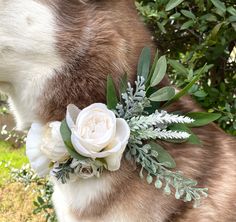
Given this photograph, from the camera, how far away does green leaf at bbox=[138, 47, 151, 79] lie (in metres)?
1.61

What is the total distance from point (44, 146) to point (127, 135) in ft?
0.86

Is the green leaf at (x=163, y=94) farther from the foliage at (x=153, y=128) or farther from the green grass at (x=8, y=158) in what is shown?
the green grass at (x=8, y=158)

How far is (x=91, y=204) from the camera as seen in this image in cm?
159

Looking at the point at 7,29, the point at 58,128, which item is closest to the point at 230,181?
the point at 58,128

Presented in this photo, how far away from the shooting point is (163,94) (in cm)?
157

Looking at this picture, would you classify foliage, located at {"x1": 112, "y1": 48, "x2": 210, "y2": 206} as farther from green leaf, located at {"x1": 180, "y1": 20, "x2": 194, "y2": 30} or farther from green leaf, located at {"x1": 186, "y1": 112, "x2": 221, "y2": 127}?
green leaf, located at {"x1": 180, "y1": 20, "x2": 194, "y2": 30}

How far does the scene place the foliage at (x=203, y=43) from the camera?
217cm

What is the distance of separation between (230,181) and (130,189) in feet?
1.09

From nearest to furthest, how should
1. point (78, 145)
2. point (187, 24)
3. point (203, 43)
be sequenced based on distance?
1. point (78, 145)
2. point (187, 24)
3. point (203, 43)

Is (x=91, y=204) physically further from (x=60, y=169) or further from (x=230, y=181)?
(x=230, y=181)

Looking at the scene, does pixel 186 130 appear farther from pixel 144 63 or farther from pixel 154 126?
pixel 144 63

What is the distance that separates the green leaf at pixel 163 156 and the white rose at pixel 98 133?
12 centimetres

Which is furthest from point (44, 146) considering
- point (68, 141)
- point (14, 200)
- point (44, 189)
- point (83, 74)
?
point (14, 200)

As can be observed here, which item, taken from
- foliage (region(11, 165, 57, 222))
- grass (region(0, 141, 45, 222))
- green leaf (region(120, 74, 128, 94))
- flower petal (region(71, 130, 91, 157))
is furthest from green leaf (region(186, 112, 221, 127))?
grass (region(0, 141, 45, 222))
